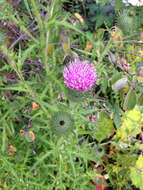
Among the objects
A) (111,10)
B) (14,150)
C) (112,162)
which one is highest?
(111,10)

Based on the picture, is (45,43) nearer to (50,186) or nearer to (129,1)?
(129,1)

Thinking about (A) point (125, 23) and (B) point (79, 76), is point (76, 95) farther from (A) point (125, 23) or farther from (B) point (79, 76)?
(A) point (125, 23)

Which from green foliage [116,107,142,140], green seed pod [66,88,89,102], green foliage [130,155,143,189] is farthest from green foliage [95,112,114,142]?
green seed pod [66,88,89,102]

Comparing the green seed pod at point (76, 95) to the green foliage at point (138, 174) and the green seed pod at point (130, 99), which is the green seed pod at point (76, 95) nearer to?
the green seed pod at point (130, 99)

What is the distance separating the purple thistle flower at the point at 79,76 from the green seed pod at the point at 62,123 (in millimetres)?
204

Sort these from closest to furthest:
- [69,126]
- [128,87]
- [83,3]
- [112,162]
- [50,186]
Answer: [69,126]
[50,186]
[128,87]
[112,162]
[83,3]

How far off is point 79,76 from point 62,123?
Result: 352 millimetres

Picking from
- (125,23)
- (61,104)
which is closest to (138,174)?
(61,104)

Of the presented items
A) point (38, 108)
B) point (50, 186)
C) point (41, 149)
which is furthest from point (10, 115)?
point (50, 186)

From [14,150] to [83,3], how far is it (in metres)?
2.04

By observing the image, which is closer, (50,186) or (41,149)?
(50,186)

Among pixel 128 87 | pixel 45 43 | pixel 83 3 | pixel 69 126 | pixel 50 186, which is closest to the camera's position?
pixel 45 43

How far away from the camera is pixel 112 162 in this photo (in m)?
2.58

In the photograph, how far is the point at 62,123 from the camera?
1506 mm
